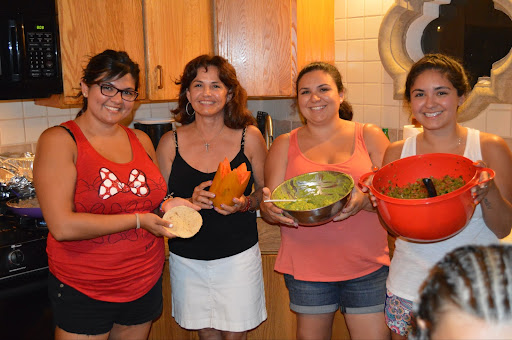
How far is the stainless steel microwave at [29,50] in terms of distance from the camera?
2.41 meters

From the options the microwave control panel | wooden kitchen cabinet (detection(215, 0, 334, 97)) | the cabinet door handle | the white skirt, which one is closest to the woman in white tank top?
the white skirt

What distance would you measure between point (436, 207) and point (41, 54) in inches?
76.2

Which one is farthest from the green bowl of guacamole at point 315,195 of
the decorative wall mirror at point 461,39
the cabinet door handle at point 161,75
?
the cabinet door handle at point 161,75

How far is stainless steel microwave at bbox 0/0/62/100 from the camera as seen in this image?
2.41 m

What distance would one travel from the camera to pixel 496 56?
2453 mm

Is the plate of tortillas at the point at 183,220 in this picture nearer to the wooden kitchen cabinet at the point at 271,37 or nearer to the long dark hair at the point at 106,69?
the long dark hair at the point at 106,69

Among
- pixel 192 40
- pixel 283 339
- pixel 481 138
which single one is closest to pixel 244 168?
pixel 481 138

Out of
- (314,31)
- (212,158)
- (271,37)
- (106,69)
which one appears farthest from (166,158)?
(314,31)

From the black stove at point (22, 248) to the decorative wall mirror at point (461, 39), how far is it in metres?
1.86

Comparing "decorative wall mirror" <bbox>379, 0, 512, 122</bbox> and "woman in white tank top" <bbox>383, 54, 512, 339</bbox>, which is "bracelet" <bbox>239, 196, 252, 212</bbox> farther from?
"decorative wall mirror" <bbox>379, 0, 512, 122</bbox>

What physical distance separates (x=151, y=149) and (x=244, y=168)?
38 cm

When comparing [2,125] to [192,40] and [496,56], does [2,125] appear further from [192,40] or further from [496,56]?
[496,56]

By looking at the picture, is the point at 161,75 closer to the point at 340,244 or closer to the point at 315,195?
the point at 315,195

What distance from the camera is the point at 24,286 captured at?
221cm
